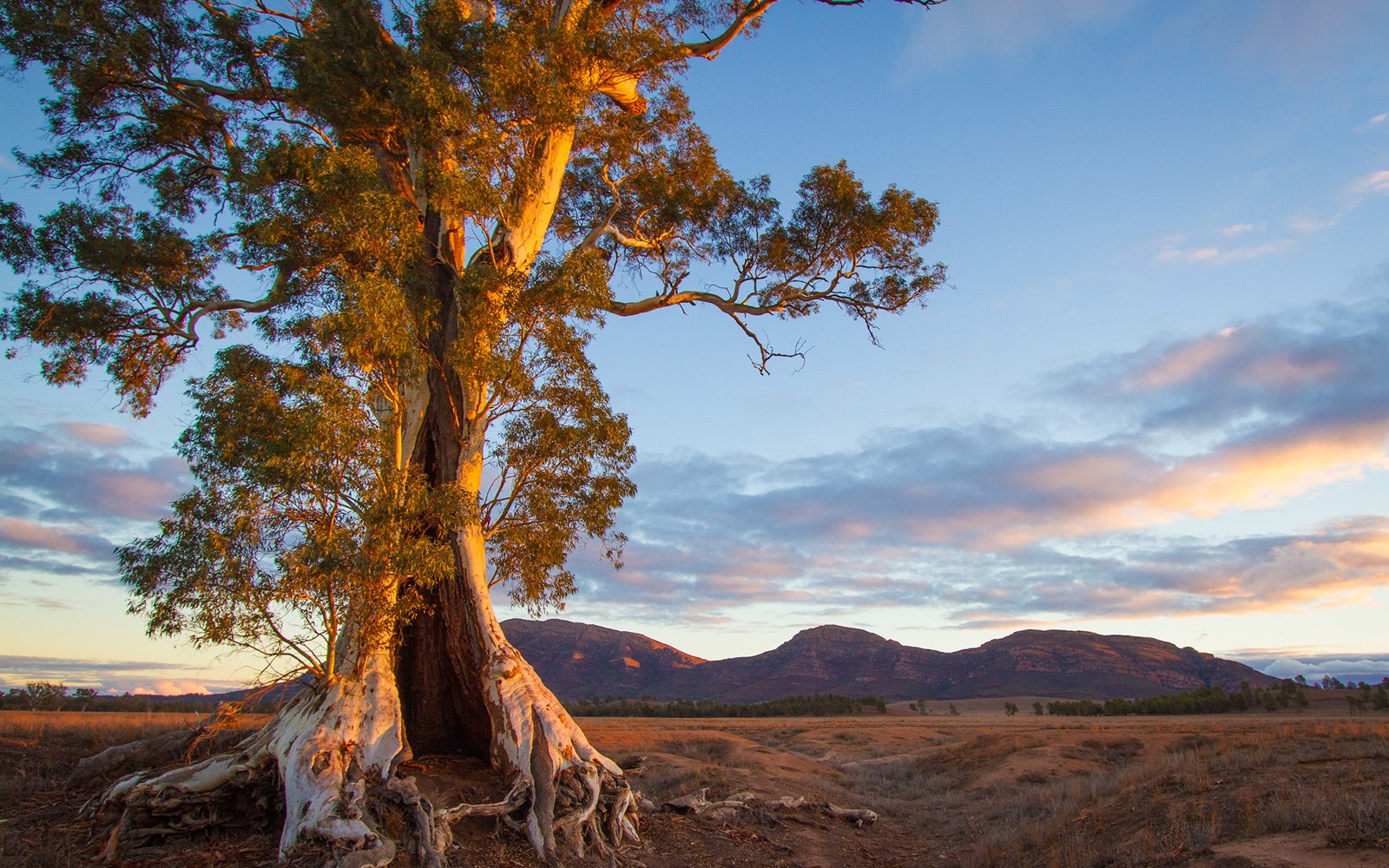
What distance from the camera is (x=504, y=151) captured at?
10781 mm

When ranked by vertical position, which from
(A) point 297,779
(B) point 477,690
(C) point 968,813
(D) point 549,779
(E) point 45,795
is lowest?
(C) point 968,813

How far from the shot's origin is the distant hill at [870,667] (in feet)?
290

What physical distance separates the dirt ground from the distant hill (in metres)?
72.9

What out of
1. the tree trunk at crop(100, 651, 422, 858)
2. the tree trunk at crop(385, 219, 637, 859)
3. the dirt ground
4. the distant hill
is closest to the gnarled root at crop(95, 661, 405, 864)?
the tree trunk at crop(100, 651, 422, 858)

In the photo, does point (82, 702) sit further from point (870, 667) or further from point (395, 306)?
point (870, 667)

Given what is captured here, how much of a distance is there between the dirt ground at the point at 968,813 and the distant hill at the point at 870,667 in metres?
72.9

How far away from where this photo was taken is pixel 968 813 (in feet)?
37.8

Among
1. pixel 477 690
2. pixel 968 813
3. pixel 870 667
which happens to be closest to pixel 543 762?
pixel 477 690

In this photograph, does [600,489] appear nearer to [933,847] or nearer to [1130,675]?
[933,847]

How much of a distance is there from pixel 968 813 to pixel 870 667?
9740 cm

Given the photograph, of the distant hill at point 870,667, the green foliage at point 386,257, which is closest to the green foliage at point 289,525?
the green foliage at point 386,257

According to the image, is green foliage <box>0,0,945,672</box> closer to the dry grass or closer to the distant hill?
the dry grass

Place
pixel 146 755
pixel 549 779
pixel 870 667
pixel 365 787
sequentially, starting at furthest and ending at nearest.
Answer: pixel 870 667, pixel 146 755, pixel 549 779, pixel 365 787

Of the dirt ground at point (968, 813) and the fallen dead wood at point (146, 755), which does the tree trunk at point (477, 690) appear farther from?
the fallen dead wood at point (146, 755)
